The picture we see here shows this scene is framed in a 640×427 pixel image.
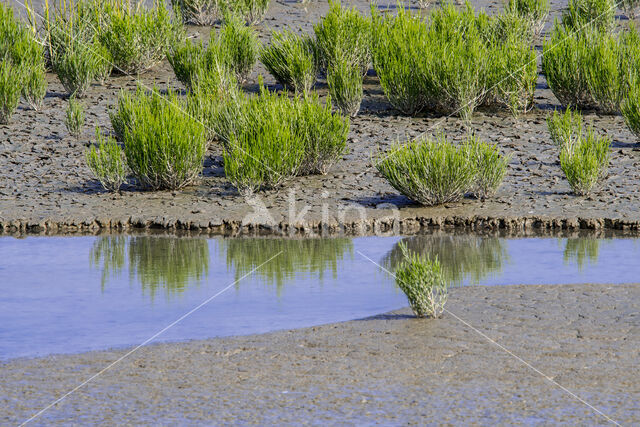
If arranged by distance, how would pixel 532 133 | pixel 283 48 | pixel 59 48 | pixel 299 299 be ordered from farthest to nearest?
pixel 59 48 → pixel 283 48 → pixel 532 133 → pixel 299 299

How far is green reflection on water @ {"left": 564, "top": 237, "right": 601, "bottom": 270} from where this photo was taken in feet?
29.7

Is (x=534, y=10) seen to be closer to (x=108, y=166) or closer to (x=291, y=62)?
(x=291, y=62)

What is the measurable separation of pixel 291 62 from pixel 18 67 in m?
4.22

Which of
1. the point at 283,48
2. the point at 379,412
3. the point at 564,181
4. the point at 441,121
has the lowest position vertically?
the point at 379,412

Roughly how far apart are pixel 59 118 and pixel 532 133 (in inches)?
273

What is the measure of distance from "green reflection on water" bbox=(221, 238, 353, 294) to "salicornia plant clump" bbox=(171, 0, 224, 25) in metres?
10.9

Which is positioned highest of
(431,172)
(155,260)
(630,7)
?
(630,7)

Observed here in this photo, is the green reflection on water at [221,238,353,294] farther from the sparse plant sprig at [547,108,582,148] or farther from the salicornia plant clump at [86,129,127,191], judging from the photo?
the sparse plant sprig at [547,108,582,148]

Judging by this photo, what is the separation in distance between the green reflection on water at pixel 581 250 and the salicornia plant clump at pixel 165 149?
481 centimetres

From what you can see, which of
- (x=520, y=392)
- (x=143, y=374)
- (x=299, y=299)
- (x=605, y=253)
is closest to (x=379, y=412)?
(x=520, y=392)

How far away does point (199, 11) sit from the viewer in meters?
20.3

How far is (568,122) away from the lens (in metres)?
12.9

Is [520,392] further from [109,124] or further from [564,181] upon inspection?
[109,124]

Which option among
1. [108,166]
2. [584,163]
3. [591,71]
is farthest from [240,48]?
[584,163]
